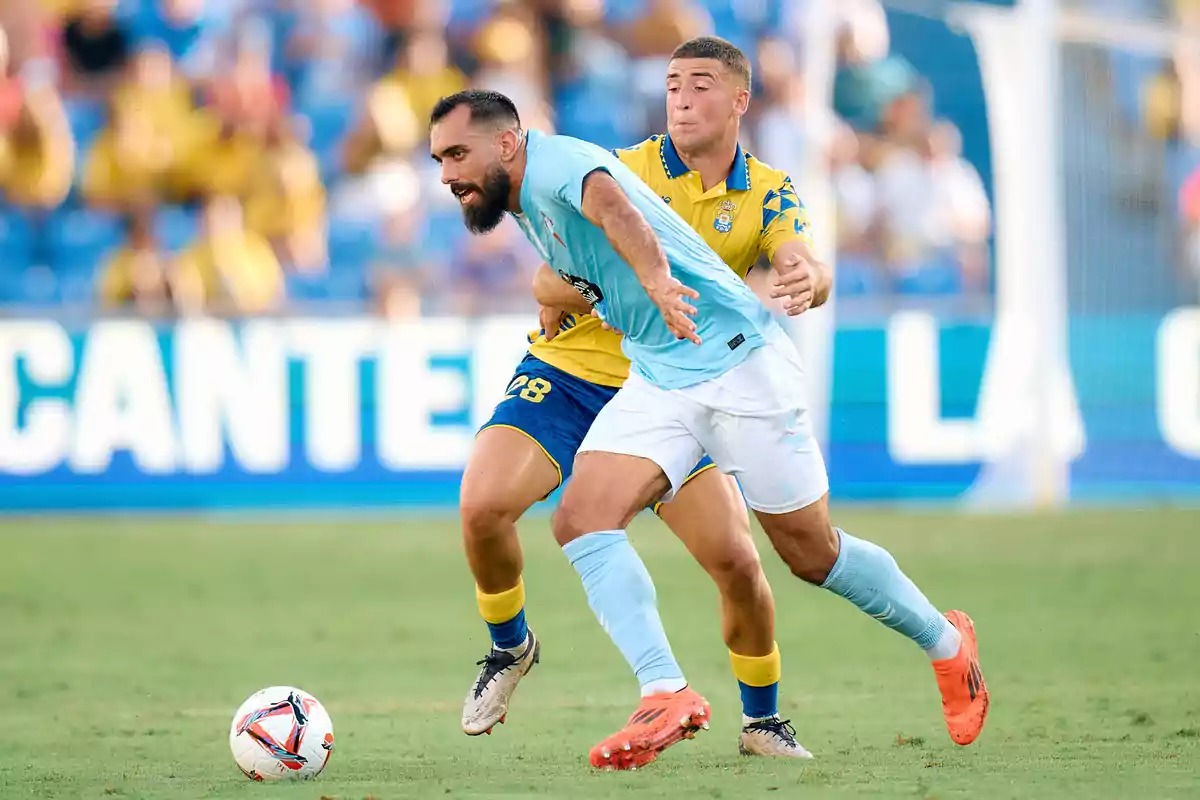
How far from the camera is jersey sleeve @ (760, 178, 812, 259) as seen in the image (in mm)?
5793

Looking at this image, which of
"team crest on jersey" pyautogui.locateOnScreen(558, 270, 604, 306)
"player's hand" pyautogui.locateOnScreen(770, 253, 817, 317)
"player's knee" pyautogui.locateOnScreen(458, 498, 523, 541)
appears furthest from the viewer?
"player's knee" pyautogui.locateOnScreen(458, 498, 523, 541)

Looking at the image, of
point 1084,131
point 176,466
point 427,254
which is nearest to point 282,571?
point 176,466

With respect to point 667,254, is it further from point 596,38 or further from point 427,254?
point 596,38

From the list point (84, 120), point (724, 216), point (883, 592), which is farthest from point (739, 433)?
point (84, 120)

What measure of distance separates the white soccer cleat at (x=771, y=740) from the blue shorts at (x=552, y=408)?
3.41 ft

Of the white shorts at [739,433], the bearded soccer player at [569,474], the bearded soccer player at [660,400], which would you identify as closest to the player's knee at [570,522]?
the bearded soccer player at [660,400]

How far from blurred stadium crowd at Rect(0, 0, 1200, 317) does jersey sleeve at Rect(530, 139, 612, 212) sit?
894cm

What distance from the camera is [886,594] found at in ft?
18.6

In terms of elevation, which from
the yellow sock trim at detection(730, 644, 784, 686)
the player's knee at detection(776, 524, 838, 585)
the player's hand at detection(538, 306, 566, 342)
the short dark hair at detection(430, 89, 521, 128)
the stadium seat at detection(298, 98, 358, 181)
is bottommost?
the yellow sock trim at detection(730, 644, 784, 686)

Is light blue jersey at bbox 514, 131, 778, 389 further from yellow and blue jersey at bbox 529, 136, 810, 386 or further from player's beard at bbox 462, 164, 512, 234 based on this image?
yellow and blue jersey at bbox 529, 136, 810, 386

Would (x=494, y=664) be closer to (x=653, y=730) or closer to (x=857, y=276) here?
(x=653, y=730)

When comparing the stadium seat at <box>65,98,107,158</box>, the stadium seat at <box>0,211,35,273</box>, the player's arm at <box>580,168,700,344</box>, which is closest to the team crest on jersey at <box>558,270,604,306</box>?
the player's arm at <box>580,168,700,344</box>

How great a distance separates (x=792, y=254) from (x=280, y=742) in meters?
2.08

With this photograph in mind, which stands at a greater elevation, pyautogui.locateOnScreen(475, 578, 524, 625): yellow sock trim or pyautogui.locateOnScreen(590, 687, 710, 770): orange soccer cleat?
pyautogui.locateOnScreen(475, 578, 524, 625): yellow sock trim
